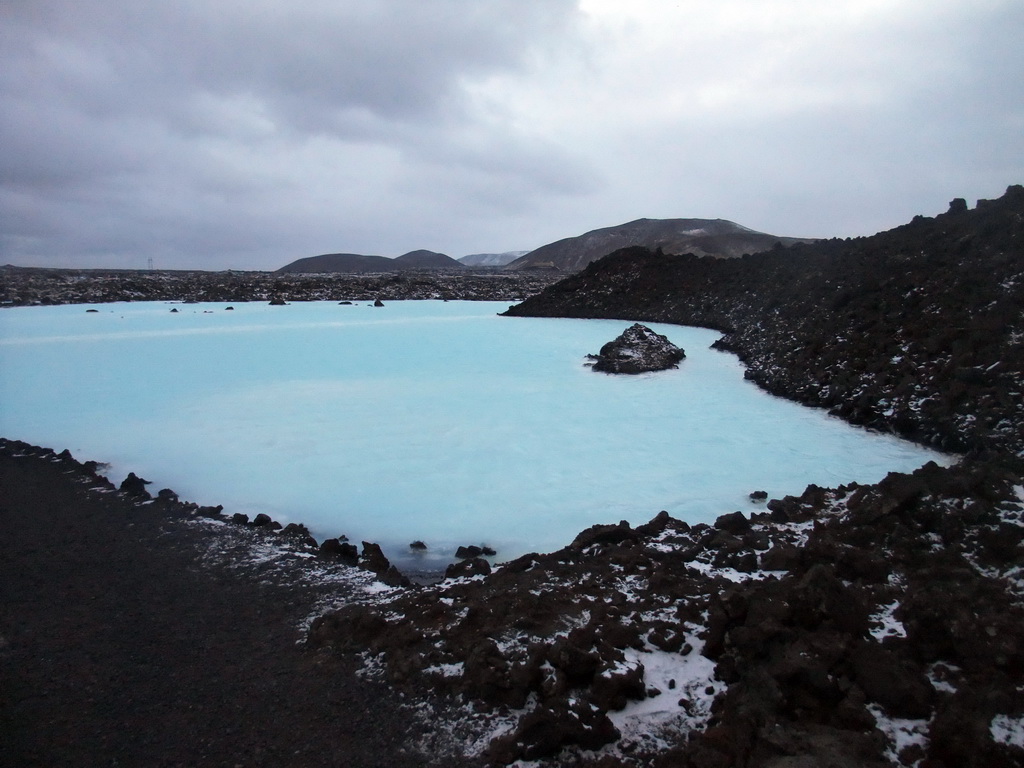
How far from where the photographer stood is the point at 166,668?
10.8 ft

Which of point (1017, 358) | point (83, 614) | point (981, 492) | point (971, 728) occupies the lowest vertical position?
point (83, 614)

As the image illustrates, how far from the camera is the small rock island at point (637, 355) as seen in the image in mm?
12383

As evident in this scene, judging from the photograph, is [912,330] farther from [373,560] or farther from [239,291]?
[239,291]

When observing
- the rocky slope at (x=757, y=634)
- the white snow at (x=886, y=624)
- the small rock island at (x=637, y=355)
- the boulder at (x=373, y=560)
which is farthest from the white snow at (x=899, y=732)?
the small rock island at (x=637, y=355)

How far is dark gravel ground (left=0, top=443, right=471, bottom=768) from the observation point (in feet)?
8.93

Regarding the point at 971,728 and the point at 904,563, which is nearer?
the point at 971,728

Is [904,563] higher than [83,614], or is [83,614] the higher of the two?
[904,563]

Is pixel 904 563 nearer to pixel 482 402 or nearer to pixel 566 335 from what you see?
pixel 482 402

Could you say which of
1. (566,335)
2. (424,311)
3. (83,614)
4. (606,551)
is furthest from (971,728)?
(424,311)

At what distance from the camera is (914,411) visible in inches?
300

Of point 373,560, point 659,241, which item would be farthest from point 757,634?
point 659,241

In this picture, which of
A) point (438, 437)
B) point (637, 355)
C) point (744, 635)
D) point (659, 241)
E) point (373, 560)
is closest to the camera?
point (744, 635)

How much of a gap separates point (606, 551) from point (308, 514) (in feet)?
9.33

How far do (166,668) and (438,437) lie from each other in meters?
4.77
